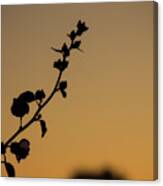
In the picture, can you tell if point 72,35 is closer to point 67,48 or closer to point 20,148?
point 67,48

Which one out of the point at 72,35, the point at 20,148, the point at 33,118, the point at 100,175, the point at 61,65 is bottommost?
the point at 100,175

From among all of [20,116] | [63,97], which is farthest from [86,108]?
[20,116]

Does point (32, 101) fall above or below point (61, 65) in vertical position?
below

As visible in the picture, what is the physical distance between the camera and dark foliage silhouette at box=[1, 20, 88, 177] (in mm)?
2217

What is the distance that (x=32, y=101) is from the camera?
7.39 ft

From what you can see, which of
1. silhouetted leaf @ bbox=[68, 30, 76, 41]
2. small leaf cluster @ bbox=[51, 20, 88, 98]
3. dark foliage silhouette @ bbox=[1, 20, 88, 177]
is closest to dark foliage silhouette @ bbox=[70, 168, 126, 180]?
dark foliage silhouette @ bbox=[1, 20, 88, 177]

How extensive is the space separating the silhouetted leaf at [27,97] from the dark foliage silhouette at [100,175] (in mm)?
352

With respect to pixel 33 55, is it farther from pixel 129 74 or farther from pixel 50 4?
pixel 129 74

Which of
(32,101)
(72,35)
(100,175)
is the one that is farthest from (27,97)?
(100,175)

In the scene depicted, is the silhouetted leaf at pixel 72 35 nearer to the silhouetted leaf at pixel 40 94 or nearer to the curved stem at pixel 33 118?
the curved stem at pixel 33 118

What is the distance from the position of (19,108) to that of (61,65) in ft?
0.82

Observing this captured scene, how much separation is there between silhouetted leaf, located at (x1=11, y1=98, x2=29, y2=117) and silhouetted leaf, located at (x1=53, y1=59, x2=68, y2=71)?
20 cm

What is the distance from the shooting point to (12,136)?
2262 mm

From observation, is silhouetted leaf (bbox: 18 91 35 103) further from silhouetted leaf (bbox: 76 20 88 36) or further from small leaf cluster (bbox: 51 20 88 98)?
silhouetted leaf (bbox: 76 20 88 36)
